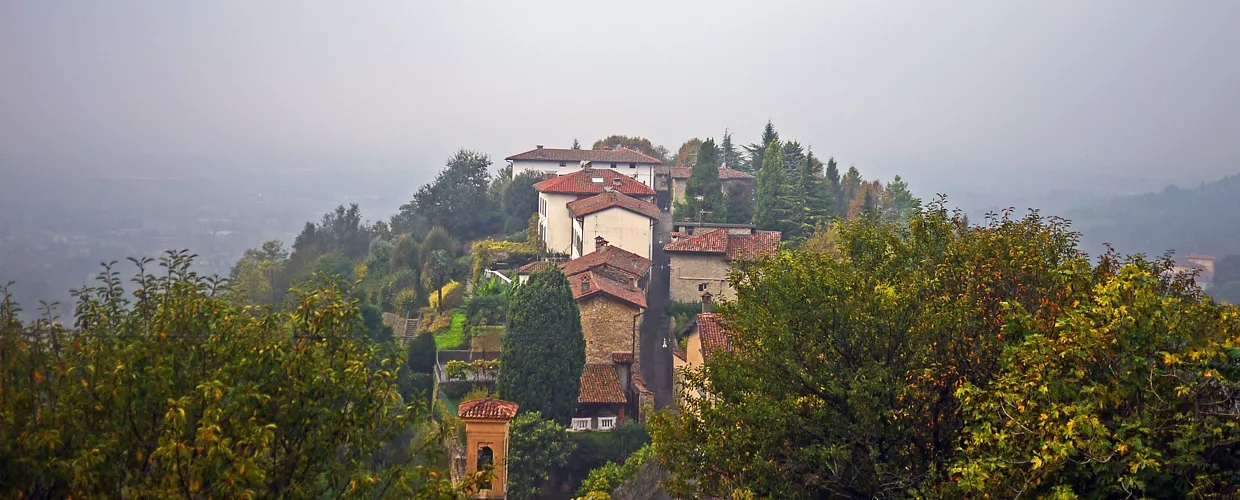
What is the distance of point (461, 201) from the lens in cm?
5672

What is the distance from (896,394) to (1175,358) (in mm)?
4075

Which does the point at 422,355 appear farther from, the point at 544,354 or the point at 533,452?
the point at 533,452

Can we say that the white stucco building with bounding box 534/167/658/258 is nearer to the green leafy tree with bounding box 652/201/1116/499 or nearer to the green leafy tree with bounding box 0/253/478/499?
the green leafy tree with bounding box 652/201/1116/499

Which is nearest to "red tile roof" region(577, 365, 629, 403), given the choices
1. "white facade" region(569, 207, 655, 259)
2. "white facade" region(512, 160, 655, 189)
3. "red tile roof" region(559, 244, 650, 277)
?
"red tile roof" region(559, 244, 650, 277)

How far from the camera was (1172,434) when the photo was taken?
7.15 meters

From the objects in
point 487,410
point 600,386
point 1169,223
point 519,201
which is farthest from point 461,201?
point 1169,223

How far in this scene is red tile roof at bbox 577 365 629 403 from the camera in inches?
1158

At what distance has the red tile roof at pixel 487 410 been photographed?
15289 millimetres

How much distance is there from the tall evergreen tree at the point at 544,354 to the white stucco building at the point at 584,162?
32.2m

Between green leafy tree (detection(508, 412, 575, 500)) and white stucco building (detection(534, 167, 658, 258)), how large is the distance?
1737 cm

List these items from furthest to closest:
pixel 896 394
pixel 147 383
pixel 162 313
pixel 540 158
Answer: pixel 540 158 < pixel 896 394 < pixel 162 313 < pixel 147 383

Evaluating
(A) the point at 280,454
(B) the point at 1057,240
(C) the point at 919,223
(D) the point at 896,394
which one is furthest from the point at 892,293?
(A) the point at 280,454

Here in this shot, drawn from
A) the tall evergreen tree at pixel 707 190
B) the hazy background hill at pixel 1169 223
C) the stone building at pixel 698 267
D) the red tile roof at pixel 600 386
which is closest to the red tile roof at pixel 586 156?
the tall evergreen tree at pixel 707 190

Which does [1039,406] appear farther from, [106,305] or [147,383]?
[106,305]
